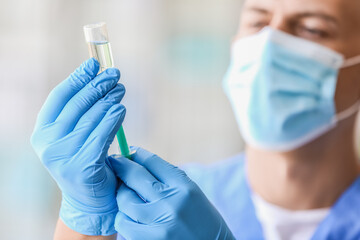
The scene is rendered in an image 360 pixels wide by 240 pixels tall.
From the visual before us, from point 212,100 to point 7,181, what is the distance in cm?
149

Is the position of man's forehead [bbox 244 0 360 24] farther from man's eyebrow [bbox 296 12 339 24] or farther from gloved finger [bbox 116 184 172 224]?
gloved finger [bbox 116 184 172 224]

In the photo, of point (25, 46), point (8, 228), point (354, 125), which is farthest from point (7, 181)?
point (354, 125)

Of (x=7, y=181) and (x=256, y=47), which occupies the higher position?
(x=256, y=47)

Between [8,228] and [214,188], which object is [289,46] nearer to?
[214,188]

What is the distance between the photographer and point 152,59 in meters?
3.01

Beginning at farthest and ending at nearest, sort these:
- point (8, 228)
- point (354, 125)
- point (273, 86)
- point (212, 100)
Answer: point (212, 100) → point (8, 228) → point (354, 125) → point (273, 86)

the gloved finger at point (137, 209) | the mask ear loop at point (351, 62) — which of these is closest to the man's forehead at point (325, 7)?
the mask ear loop at point (351, 62)

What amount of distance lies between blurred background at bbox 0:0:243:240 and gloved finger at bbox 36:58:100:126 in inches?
71.6

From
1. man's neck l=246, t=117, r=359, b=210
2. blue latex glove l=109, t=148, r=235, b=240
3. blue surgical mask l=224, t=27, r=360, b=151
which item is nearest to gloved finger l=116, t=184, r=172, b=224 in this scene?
blue latex glove l=109, t=148, r=235, b=240

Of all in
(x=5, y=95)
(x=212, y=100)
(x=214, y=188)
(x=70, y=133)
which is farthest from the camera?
(x=212, y=100)

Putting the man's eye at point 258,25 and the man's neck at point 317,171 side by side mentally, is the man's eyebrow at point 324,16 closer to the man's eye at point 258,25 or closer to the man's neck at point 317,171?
the man's eye at point 258,25

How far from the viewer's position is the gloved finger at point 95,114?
3.20ft

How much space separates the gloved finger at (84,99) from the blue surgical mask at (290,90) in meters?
0.74

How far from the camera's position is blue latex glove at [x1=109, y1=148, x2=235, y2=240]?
1006 millimetres
